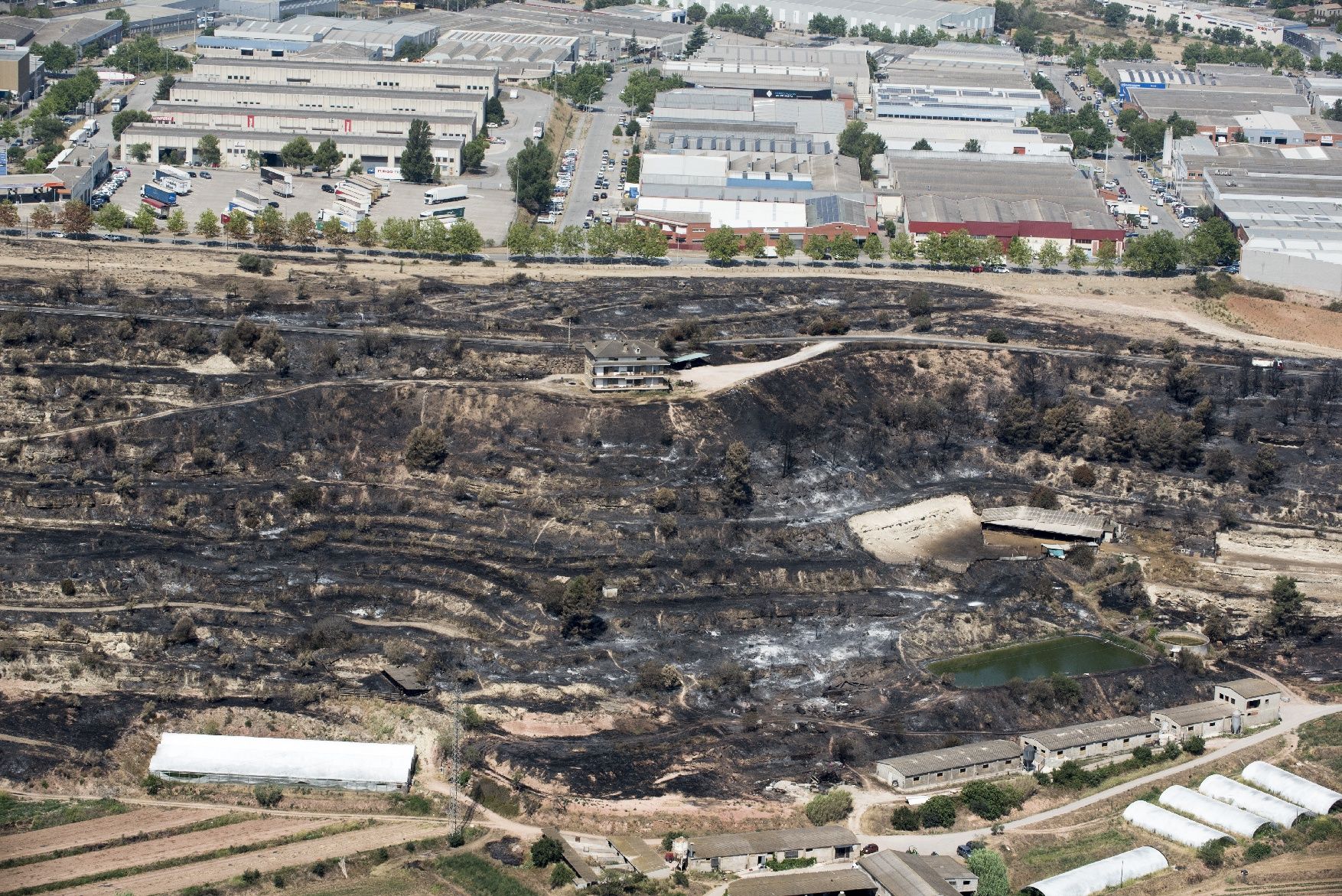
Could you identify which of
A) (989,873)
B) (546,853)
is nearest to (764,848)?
(546,853)

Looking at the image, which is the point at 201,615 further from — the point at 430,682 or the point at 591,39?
the point at 591,39

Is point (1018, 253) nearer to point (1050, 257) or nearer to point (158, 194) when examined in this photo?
point (1050, 257)

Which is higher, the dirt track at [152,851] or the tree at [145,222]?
the tree at [145,222]

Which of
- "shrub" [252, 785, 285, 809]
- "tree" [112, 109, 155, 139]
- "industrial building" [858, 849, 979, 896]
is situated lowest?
"shrub" [252, 785, 285, 809]

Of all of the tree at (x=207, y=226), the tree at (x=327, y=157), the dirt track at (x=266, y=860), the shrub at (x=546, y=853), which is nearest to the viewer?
the dirt track at (x=266, y=860)

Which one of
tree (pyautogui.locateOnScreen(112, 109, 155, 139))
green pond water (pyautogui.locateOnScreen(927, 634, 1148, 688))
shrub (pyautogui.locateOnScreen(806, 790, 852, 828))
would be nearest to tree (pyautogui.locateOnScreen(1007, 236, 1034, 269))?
green pond water (pyautogui.locateOnScreen(927, 634, 1148, 688))

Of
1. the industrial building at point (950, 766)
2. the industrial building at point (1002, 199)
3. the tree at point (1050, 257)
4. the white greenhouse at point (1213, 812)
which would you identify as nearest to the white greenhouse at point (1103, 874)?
the white greenhouse at point (1213, 812)

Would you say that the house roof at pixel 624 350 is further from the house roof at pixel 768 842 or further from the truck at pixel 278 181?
the truck at pixel 278 181

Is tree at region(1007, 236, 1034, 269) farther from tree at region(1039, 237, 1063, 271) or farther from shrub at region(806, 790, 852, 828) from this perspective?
shrub at region(806, 790, 852, 828)
